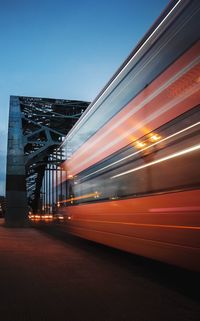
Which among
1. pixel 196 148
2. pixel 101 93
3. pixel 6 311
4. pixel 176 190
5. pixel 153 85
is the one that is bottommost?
pixel 6 311

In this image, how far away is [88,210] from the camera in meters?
10.1

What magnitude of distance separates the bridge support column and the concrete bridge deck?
22.6 meters

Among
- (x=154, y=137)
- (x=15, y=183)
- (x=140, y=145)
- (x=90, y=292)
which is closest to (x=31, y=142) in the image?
(x=15, y=183)

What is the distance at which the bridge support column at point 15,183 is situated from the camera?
31.0 meters

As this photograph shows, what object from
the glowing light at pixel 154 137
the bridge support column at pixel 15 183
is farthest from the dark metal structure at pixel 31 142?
the glowing light at pixel 154 137

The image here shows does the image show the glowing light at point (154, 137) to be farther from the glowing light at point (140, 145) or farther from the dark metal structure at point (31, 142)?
the dark metal structure at point (31, 142)

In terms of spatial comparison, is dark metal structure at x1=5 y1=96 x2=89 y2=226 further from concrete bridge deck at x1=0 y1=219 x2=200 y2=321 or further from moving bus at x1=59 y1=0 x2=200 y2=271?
concrete bridge deck at x1=0 y1=219 x2=200 y2=321

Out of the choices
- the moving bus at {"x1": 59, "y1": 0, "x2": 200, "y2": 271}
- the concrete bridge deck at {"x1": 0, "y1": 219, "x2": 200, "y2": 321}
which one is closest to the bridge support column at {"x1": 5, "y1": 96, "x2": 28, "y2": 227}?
the moving bus at {"x1": 59, "y1": 0, "x2": 200, "y2": 271}

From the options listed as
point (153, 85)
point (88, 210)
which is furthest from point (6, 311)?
point (88, 210)

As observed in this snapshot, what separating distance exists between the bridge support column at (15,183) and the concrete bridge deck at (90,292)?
2263 centimetres

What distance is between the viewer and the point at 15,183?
106 feet

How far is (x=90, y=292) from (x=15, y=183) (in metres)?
27.5

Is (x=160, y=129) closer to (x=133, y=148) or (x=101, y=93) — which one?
(x=133, y=148)

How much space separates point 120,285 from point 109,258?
3278 millimetres
